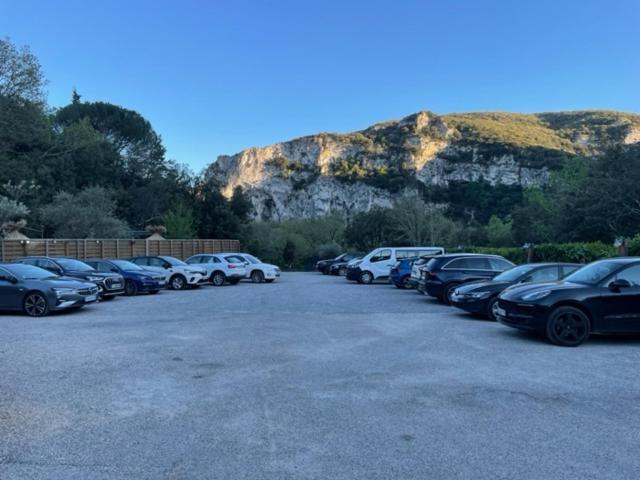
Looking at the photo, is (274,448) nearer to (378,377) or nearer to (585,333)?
(378,377)

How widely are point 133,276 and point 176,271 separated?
131 inches

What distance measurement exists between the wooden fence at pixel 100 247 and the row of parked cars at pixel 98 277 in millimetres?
5330

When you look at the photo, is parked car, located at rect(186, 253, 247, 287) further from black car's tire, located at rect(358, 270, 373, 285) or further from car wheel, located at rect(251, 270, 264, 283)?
black car's tire, located at rect(358, 270, 373, 285)

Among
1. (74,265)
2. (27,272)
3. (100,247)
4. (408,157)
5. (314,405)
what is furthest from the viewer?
(408,157)

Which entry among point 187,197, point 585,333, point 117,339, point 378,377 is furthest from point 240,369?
point 187,197

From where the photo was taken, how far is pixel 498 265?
15.6 metres

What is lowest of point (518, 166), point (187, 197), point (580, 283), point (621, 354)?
point (621, 354)

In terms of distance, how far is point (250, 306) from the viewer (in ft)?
49.1

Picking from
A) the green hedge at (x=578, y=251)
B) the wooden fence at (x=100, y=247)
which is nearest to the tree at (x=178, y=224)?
the wooden fence at (x=100, y=247)

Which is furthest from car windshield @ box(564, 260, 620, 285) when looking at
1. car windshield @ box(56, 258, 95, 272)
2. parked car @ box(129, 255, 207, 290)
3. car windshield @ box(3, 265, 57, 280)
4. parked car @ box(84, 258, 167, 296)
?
parked car @ box(129, 255, 207, 290)

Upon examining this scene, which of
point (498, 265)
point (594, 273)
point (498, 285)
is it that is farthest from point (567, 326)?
point (498, 265)

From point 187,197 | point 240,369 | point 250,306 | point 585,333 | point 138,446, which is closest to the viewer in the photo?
point 138,446

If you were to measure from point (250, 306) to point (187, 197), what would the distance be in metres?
37.9

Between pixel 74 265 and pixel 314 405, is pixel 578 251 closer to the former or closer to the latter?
pixel 314 405
